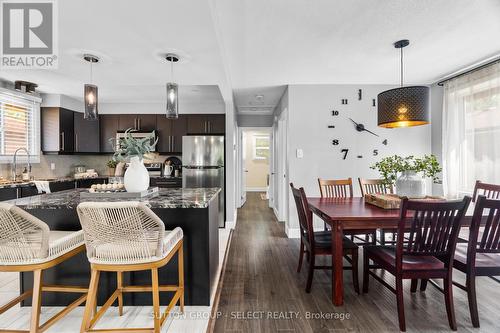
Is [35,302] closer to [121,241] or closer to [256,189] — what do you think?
[121,241]

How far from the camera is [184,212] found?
84.1 inches

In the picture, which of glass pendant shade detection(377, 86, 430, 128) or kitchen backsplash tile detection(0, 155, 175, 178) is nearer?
glass pendant shade detection(377, 86, 430, 128)

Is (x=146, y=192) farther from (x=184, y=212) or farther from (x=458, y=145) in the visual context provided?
(x=458, y=145)

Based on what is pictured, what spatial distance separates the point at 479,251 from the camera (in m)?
1.91

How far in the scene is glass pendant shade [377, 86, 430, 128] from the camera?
239 centimetres

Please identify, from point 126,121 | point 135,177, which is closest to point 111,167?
point 126,121

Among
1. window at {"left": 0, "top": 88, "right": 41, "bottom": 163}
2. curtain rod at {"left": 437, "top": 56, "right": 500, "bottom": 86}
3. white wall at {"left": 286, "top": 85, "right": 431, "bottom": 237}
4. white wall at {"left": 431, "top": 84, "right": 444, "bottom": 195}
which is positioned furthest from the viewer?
white wall at {"left": 286, "top": 85, "right": 431, "bottom": 237}

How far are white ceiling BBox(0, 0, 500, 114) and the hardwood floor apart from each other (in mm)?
2277

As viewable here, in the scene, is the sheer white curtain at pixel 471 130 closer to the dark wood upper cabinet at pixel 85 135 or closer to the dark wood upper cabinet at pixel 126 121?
the dark wood upper cabinet at pixel 126 121

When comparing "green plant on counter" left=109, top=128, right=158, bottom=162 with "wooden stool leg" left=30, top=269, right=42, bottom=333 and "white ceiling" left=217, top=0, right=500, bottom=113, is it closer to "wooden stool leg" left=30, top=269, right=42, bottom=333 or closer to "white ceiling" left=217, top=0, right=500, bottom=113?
"wooden stool leg" left=30, top=269, right=42, bottom=333

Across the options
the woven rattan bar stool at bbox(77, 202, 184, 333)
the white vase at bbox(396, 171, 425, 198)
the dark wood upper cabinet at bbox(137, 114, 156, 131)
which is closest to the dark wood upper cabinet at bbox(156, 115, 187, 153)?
the dark wood upper cabinet at bbox(137, 114, 156, 131)

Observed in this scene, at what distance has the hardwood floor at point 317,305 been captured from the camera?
6.19 feet

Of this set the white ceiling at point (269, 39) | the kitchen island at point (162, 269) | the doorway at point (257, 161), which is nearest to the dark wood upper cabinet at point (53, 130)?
the white ceiling at point (269, 39)

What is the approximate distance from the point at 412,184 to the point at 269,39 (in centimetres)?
199
